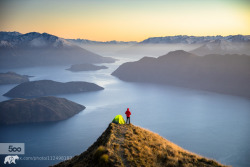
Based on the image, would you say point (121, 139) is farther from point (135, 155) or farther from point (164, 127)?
point (164, 127)

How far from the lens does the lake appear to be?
84000 millimetres

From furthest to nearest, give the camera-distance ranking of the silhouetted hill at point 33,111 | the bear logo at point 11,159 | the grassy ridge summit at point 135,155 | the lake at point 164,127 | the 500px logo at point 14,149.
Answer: the silhouetted hill at point 33,111, the lake at point 164,127, the 500px logo at point 14,149, the bear logo at point 11,159, the grassy ridge summit at point 135,155

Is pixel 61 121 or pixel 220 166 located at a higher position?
pixel 220 166

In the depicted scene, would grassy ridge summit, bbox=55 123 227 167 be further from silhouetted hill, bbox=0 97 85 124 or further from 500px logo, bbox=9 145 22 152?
silhouetted hill, bbox=0 97 85 124

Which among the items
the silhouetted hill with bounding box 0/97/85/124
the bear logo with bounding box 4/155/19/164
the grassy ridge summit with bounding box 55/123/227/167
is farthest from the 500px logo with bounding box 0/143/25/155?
the grassy ridge summit with bounding box 55/123/227/167

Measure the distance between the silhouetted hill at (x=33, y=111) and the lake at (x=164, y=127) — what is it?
6.44 meters

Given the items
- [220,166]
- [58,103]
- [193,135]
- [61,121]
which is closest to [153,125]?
[193,135]

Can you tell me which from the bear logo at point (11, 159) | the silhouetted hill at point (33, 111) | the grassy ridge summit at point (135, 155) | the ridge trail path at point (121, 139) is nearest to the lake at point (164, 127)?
the bear logo at point (11, 159)

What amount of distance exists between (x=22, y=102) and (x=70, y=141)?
59.5 metres

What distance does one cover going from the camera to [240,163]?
74.1m

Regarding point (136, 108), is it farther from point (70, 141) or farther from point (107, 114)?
point (70, 141)

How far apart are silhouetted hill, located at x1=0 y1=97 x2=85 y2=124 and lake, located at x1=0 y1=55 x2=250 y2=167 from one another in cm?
644

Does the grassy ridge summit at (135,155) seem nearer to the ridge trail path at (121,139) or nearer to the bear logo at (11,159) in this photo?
the ridge trail path at (121,139)

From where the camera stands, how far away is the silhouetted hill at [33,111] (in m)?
123
